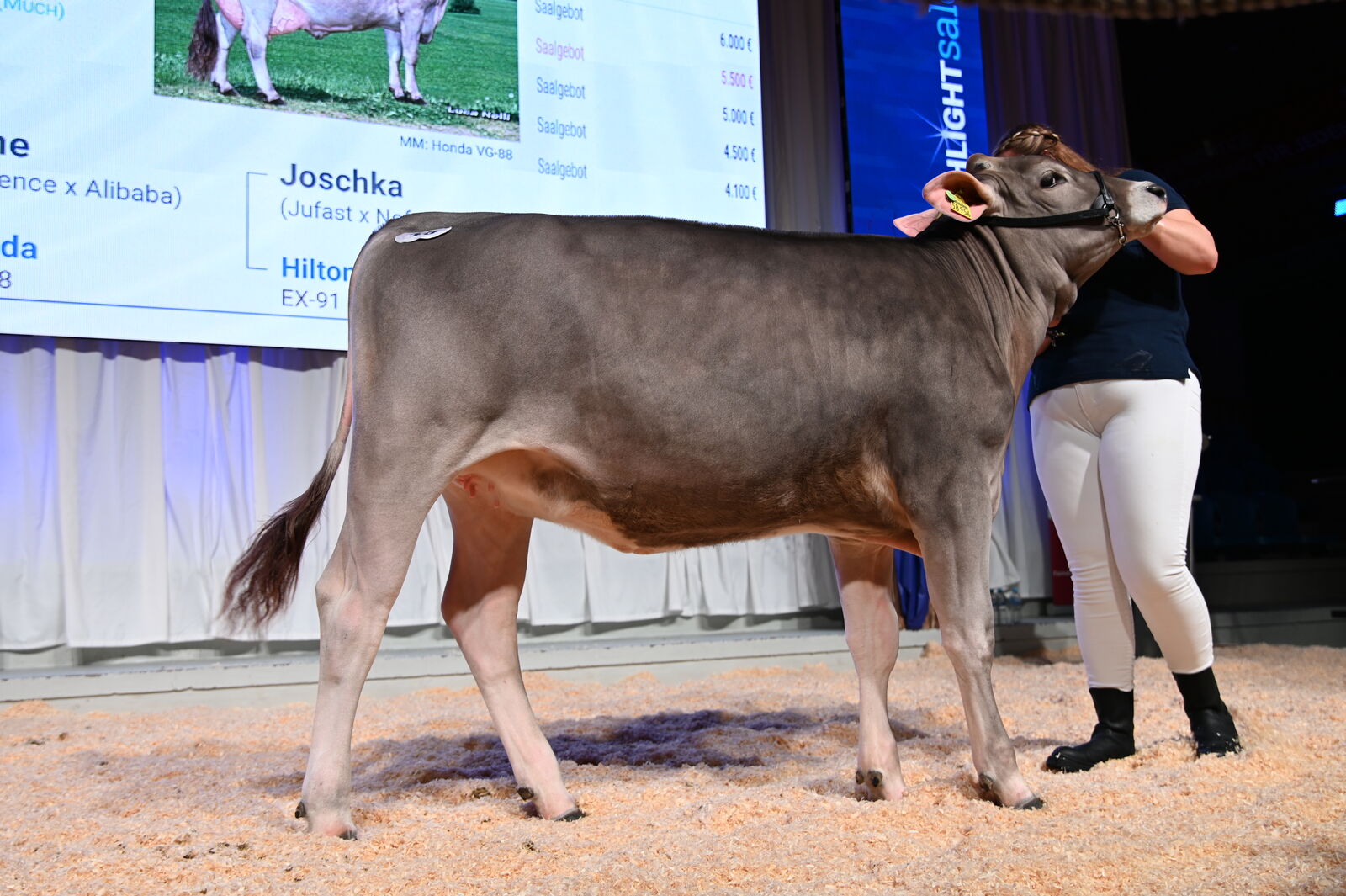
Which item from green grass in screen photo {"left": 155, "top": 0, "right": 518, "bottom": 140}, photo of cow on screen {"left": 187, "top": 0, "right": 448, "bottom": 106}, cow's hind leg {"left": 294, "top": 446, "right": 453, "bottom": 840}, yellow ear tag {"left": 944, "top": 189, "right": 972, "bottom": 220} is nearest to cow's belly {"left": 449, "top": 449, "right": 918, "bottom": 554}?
cow's hind leg {"left": 294, "top": 446, "right": 453, "bottom": 840}

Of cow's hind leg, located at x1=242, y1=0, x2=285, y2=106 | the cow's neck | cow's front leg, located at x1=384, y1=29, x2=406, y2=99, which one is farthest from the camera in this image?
cow's front leg, located at x1=384, y1=29, x2=406, y2=99

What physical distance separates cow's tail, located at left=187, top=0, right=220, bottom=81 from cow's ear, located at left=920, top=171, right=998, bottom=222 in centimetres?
324

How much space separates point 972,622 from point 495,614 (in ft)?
3.21

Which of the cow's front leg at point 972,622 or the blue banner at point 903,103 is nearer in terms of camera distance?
the cow's front leg at point 972,622

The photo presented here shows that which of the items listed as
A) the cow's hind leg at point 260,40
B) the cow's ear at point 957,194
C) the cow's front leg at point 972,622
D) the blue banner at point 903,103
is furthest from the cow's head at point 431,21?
the cow's front leg at point 972,622

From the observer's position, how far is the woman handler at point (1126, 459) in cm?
246

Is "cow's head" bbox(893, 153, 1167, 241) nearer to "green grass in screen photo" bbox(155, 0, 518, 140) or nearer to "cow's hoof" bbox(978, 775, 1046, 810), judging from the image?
"cow's hoof" bbox(978, 775, 1046, 810)

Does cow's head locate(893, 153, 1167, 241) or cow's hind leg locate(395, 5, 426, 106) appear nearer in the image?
cow's head locate(893, 153, 1167, 241)

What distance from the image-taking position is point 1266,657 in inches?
193

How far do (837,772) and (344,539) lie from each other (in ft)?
4.08

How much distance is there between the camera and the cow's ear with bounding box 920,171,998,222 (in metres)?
2.16

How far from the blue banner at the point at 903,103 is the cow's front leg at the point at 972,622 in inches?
148

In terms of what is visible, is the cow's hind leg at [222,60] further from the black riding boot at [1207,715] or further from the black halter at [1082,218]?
the black riding boot at [1207,715]

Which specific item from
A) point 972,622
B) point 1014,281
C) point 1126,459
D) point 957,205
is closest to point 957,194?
point 957,205
